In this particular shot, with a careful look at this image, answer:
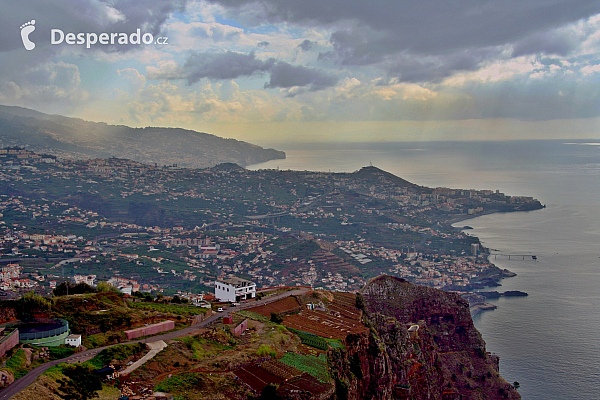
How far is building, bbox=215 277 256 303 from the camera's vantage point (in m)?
18.8

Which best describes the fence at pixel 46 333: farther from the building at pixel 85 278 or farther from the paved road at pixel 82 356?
the building at pixel 85 278

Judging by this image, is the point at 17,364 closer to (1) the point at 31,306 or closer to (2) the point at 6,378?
(2) the point at 6,378

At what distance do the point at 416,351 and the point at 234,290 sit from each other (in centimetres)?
638

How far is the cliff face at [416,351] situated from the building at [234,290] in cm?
407

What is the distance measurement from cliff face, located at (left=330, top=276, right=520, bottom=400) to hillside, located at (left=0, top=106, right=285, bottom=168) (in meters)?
90.2

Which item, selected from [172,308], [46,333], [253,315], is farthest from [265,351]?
[172,308]

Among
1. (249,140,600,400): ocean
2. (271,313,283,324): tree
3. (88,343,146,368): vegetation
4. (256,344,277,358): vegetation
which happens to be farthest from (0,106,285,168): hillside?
(256,344,277,358): vegetation

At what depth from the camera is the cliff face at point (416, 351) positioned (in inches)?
579

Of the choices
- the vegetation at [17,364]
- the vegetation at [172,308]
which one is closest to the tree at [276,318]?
the vegetation at [172,308]

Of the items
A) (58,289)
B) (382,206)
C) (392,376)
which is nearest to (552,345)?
(392,376)

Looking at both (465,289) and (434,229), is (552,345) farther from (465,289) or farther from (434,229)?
(434,229)

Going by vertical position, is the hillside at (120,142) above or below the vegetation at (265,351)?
above

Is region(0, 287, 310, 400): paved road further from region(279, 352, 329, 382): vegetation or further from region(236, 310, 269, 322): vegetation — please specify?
region(279, 352, 329, 382): vegetation

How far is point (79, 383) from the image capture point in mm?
9023
